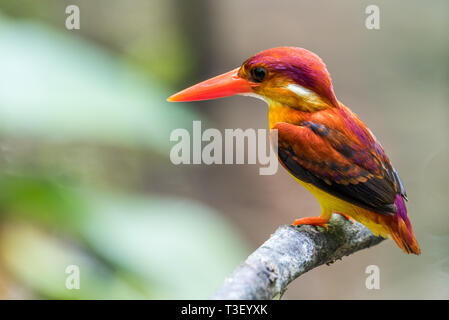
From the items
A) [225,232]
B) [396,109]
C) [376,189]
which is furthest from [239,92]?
[396,109]

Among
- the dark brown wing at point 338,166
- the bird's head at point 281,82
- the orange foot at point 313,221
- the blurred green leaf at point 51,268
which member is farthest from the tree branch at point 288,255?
the blurred green leaf at point 51,268

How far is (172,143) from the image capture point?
122 inches

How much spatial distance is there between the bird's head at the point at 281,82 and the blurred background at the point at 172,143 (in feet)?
2.27

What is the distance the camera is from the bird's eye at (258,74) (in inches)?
55.8

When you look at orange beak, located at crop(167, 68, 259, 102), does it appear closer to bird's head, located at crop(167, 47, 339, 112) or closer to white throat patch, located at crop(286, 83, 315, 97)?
bird's head, located at crop(167, 47, 339, 112)

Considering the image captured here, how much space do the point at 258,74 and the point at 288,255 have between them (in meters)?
0.51

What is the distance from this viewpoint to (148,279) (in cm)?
182

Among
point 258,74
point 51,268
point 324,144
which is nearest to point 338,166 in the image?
point 324,144

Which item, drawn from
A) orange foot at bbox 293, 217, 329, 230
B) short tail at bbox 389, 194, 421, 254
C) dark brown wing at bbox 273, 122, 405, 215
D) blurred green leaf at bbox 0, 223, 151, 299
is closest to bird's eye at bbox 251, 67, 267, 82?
dark brown wing at bbox 273, 122, 405, 215

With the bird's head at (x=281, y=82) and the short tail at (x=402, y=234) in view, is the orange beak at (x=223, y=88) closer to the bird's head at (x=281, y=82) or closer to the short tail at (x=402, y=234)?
the bird's head at (x=281, y=82)

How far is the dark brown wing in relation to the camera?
137 centimetres

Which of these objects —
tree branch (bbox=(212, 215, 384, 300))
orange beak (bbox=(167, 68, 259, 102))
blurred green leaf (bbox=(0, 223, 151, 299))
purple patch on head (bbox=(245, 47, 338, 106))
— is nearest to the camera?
tree branch (bbox=(212, 215, 384, 300))

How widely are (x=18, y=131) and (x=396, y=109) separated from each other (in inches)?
152

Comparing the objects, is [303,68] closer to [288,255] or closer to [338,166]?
[338,166]
